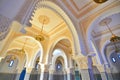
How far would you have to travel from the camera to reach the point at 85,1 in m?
4.20

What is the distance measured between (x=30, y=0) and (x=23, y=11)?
1.55 ft

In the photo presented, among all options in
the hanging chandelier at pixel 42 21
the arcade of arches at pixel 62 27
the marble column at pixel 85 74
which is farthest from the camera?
the hanging chandelier at pixel 42 21

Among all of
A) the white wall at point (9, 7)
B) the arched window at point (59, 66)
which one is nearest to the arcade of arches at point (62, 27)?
the white wall at point (9, 7)

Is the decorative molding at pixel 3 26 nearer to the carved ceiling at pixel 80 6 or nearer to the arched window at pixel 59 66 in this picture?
the carved ceiling at pixel 80 6

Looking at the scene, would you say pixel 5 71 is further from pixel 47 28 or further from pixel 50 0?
pixel 50 0

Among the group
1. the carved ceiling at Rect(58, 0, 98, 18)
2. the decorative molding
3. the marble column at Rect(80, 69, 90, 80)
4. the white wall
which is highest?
the carved ceiling at Rect(58, 0, 98, 18)

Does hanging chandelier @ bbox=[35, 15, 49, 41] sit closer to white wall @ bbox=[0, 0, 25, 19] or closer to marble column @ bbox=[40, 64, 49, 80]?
marble column @ bbox=[40, 64, 49, 80]

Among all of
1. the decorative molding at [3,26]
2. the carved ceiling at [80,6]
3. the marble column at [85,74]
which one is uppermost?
the carved ceiling at [80,6]

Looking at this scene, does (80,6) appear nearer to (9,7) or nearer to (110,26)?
(110,26)

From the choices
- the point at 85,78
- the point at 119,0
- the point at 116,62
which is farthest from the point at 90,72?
the point at 116,62

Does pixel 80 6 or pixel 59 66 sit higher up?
pixel 80 6

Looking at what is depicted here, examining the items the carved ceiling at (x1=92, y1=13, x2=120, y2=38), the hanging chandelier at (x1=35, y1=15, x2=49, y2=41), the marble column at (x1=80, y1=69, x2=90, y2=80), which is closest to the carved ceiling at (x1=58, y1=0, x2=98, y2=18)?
the hanging chandelier at (x1=35, y1=15, x2=49, y2=41)

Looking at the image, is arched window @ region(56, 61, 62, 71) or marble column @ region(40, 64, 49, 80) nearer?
marble column @ region(40, 64, 49, 80)

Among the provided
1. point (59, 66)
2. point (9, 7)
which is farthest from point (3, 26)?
point (59, 66)
